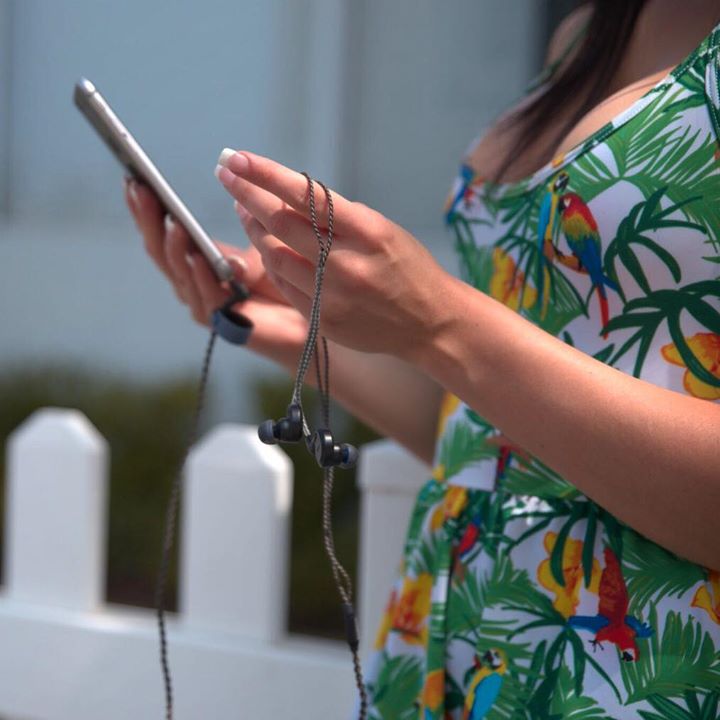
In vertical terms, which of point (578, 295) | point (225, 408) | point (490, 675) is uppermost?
point (578, 295)

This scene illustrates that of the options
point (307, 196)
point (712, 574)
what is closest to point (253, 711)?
point (712, 574)

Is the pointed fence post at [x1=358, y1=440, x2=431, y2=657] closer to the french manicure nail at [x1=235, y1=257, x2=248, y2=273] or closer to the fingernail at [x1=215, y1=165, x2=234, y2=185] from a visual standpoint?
the french manicure nail at [x1=235, y1=257, x2=248, y2=273]

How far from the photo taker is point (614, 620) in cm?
84

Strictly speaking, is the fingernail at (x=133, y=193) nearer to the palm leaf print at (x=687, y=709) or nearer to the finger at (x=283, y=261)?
the finger at (x=283, y=261)

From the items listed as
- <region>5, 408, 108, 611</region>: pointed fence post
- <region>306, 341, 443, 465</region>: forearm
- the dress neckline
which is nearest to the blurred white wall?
<region>5, 408, 108, 611</region>: pointed fence post

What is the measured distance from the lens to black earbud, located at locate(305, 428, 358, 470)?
0.67 meters

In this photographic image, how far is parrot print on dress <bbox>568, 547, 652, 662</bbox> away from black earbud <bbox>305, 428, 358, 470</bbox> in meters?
0.27

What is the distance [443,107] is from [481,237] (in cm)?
149

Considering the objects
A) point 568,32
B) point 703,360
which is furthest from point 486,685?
point 568,32

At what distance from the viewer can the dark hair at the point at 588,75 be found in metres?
1.02

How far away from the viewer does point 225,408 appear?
11.1ft

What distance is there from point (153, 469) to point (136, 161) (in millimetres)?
2286

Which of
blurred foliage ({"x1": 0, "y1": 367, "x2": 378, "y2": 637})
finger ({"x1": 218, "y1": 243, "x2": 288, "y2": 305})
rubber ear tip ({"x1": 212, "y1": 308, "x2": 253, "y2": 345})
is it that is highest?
finger ({"x1": 218, "y1": 243, "x2": 288, "y2": 305})

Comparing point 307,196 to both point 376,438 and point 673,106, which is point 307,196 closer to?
point 673,106
